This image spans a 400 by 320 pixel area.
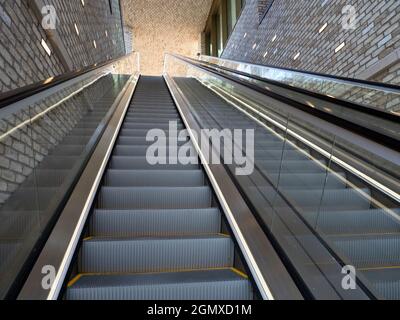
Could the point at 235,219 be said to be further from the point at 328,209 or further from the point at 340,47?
the point at 340,47

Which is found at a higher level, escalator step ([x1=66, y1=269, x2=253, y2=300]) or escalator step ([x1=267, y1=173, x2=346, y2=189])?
escalator step ([x1=267, y1=173, x2=346, y2=189])

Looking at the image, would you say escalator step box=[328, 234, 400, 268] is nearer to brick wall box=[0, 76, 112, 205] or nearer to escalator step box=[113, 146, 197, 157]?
brick wall box=[0, 76, 112, 205]

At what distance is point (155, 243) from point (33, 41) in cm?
284

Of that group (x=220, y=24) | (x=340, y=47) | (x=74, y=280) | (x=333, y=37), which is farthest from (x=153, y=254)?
(x=220, y=24)

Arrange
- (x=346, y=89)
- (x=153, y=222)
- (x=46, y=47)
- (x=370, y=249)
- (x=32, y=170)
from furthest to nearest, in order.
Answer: (x=46, y=47), (x=346, y=89), (x=153, y=222), (x=32, y=170), (x=370, y=249)

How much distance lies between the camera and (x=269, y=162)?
2.47 meters

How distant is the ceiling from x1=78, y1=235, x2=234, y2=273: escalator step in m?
15.8

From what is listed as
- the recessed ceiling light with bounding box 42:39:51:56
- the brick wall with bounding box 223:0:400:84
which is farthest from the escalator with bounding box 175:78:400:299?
the recessed ceiling light with bounding box 42:39:51:56

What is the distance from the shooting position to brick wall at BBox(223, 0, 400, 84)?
4.39m

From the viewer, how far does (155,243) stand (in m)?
2.21

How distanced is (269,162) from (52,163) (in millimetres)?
1453

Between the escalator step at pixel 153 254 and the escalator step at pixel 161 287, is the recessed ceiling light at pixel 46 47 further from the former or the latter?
the escalator step at pixel 161 287
